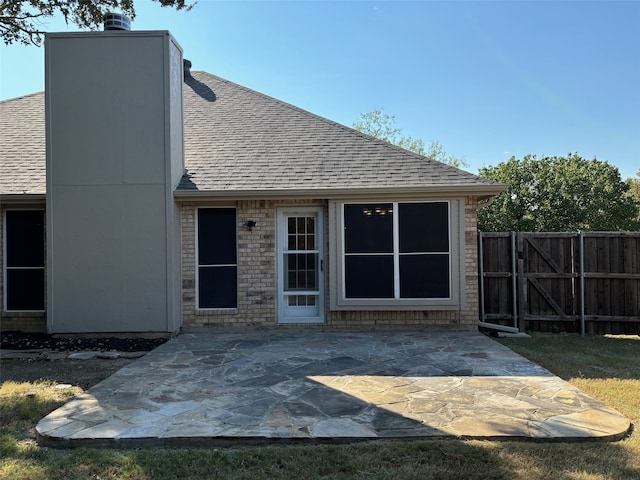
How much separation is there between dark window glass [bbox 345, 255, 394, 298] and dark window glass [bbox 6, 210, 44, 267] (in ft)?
19.4

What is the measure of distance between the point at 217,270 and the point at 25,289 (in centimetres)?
368

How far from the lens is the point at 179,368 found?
563 cm

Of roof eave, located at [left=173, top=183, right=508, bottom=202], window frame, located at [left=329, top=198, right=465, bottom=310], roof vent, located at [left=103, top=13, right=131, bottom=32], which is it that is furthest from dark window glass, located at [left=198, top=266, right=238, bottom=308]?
roof vent, located at [left=103, top=13, right=131, bottom=32]

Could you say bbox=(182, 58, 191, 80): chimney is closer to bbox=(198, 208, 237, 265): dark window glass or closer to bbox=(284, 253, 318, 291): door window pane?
bbox=(198, 208, 237, 265): dark window glass

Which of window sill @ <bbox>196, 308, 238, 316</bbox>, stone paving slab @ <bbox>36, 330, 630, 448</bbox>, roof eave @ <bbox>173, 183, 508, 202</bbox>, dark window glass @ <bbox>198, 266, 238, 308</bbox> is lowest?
stone paving slab @ <bbox>36, 330, 630, 448</bbox>

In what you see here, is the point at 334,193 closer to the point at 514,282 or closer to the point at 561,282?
the point at 514,282

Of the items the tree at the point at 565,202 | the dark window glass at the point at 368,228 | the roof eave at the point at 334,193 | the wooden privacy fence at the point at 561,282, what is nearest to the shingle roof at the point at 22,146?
the roof eave at the point at 334,193

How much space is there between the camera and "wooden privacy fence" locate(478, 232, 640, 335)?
834 cm

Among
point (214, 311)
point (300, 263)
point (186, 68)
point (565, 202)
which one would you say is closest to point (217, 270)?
point (214, 311)

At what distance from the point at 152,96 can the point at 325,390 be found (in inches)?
240

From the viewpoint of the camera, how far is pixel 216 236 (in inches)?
324

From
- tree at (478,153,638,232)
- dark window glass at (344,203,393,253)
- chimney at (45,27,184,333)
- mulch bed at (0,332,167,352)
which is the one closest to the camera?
mulch bed at (0,332,167,352)

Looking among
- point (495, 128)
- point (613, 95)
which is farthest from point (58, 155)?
point (495, 128)

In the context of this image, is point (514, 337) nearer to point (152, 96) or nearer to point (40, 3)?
point (152, 96)
